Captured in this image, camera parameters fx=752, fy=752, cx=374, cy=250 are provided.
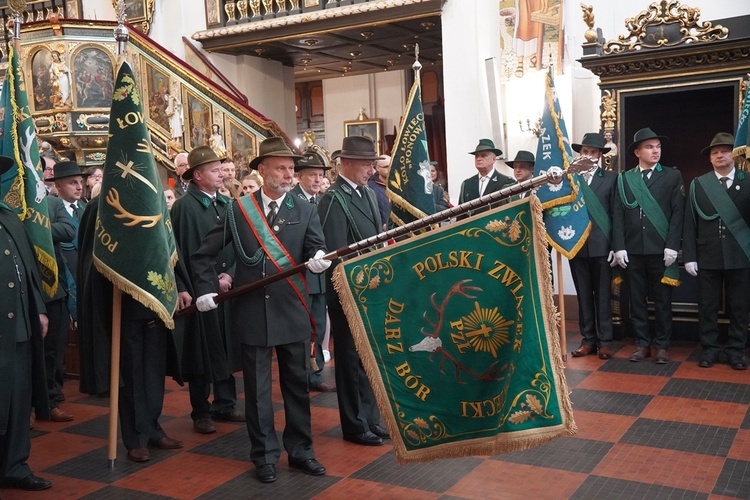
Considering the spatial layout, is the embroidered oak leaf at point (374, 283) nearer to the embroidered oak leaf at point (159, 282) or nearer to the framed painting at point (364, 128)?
the embroidered oak leaf at point (159, 282)

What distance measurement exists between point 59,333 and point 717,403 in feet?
15.1

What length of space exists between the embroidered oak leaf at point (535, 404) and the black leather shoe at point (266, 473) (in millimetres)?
1454

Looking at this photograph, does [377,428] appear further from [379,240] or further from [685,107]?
[685,107]

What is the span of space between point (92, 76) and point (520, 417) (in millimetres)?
9220

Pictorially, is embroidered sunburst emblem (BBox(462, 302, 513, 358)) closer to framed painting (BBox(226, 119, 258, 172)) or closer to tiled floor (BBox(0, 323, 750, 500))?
tiled floor (BBox(0, 323, 750, 500))

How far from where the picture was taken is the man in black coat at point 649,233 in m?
6.24

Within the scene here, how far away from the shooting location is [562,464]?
400 centimetres

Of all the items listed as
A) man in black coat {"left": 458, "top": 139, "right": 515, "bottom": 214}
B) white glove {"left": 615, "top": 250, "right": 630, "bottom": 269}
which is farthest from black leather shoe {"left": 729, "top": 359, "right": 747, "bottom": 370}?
man in black coat {"left": 458, "top": 139, "right": 515, "bottom": 214}

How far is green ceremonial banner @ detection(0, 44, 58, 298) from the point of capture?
442cm

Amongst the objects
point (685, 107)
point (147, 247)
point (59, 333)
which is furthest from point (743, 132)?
point (59, 333)

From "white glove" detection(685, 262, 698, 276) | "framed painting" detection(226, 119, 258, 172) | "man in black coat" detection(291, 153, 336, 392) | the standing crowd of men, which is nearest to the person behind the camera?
the standing crowd of men

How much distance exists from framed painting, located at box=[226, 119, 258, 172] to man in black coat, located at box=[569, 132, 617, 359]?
6542 millimetres

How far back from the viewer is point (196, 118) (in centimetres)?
1161

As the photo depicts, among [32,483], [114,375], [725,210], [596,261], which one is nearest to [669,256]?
[725,210]
